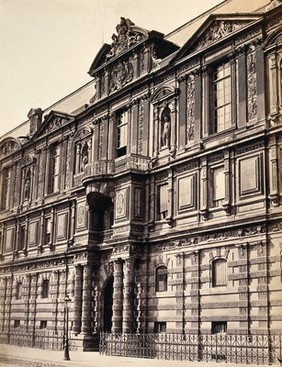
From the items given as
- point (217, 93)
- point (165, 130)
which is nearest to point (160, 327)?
point (165, 130)

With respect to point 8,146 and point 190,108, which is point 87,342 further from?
point 8,146

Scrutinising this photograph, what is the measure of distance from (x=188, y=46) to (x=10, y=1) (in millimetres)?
12103

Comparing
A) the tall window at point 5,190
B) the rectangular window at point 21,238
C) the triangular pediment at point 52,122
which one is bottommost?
the rectangular window at point 21,238

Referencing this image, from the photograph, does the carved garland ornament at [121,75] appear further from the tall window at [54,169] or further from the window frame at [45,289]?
the window frame at [45,289]

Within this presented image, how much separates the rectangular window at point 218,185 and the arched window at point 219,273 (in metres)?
2.47

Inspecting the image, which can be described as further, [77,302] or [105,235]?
[77,302]

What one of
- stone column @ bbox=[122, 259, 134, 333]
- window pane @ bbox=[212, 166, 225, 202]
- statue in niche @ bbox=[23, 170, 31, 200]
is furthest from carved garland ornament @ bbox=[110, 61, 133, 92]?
statue in niche @ bbox=[23, 170, 31, 200]

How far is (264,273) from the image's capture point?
69.8 feet

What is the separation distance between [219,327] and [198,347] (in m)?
1.25

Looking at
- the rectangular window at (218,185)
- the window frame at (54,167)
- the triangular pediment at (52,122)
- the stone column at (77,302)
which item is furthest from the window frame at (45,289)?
the rectangular window at (218,185)

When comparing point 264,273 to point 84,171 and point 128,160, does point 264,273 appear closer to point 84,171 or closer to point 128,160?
point 128,160

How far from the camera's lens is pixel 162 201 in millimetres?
27922

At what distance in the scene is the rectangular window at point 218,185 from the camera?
2439 cm

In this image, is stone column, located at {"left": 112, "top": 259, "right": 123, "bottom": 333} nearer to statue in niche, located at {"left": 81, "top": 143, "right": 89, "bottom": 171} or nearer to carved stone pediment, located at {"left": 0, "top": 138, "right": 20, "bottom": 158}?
statue in niche, located at {"left": 81, "top": 143, "right": 89, "bottom": 171}
